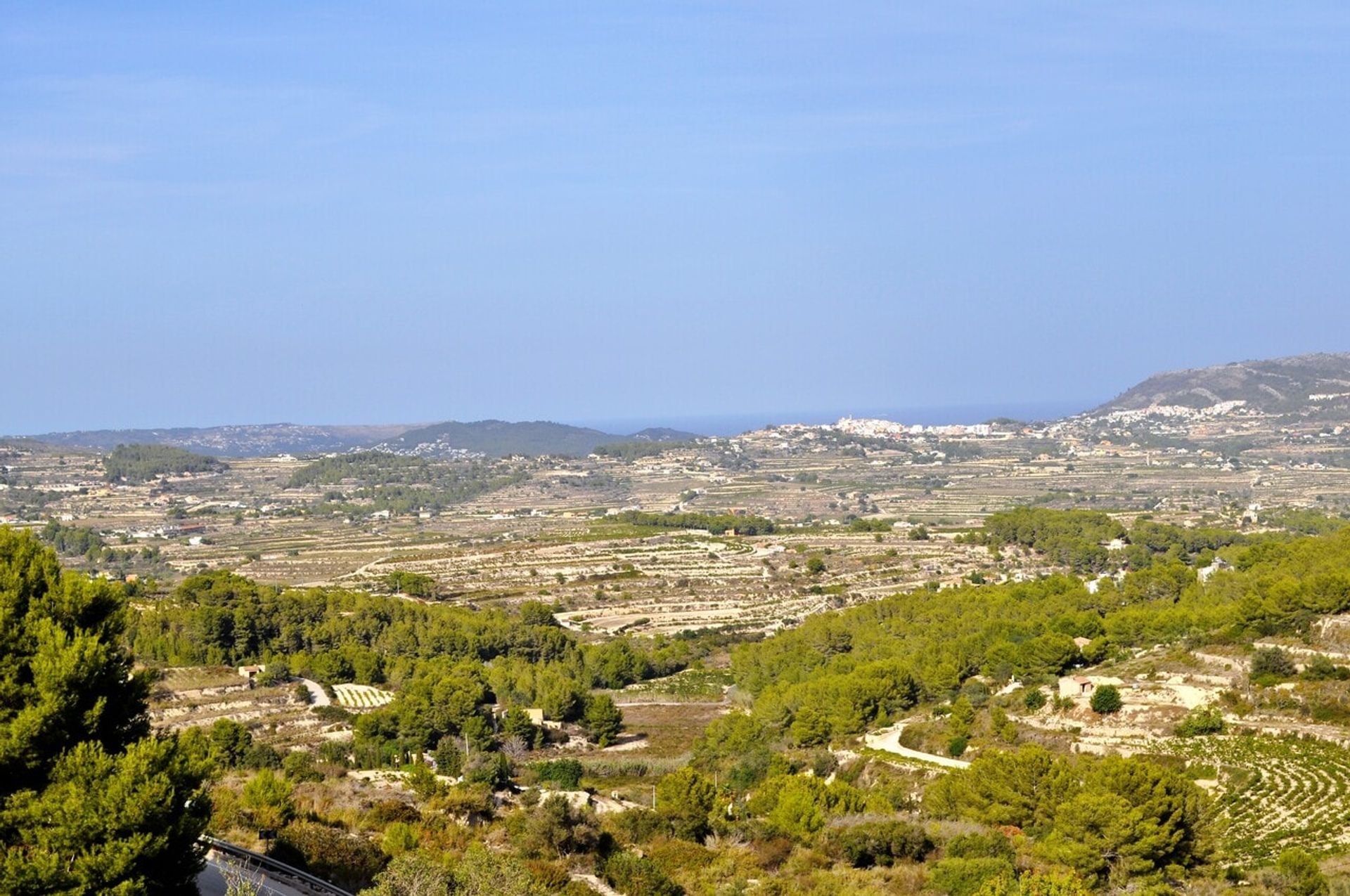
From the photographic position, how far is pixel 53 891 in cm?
1229

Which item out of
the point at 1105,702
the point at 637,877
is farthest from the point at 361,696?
the point at 637,877

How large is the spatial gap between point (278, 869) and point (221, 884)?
5.45ft

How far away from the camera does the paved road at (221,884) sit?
15.5 m

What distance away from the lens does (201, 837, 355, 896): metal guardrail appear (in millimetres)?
16672

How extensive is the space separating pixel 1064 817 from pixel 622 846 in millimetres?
7702

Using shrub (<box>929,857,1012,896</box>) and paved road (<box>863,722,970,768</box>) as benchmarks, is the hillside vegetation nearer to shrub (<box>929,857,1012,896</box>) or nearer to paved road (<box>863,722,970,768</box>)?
paved road (<box>863,722,970,768</box>)

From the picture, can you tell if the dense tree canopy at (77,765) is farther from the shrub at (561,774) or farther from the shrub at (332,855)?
the shrub at (561,774)

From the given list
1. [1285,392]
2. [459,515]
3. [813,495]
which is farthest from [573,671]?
[1285,392]

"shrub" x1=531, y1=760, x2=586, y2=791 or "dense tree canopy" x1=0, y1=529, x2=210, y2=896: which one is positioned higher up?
"dense tree canopy" x1=0, y1=529, x2=210, y2=896

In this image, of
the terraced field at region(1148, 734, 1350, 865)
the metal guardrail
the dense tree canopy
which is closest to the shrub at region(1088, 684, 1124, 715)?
the terraced field at region(1148, 734, 1350, 865)

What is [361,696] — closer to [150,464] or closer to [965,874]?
[965,874]

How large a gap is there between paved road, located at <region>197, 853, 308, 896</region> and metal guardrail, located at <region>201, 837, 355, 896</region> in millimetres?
231

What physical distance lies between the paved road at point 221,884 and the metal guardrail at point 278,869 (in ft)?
0.76

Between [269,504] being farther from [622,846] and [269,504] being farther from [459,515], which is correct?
[622,846]
